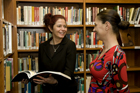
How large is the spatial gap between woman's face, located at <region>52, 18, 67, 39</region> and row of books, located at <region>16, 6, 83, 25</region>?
62 cm

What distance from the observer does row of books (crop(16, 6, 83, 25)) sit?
2633 millimetres

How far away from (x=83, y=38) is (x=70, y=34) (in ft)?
0.72

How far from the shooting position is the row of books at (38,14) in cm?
263

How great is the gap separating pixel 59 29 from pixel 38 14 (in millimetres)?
753

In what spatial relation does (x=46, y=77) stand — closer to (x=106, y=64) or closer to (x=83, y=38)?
(x=106, y=64)

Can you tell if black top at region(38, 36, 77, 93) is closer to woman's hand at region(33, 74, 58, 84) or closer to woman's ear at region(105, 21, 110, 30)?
woman's hand at region(33, 74, 58, 84)

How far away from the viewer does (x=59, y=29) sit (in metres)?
2.09

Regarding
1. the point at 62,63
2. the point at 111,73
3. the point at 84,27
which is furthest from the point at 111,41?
the point at 84,27

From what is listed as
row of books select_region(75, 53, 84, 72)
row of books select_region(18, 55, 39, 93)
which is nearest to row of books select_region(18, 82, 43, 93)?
row of books select_region(18, 55, 39, 93)

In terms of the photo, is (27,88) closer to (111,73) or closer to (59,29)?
(59,29)

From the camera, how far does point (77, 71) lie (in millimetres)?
2729

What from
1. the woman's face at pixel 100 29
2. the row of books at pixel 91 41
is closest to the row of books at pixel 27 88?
the row of books at pixel 91 41

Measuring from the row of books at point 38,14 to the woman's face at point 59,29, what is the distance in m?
0.62

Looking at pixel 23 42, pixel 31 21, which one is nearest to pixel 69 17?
pixel 31 21
